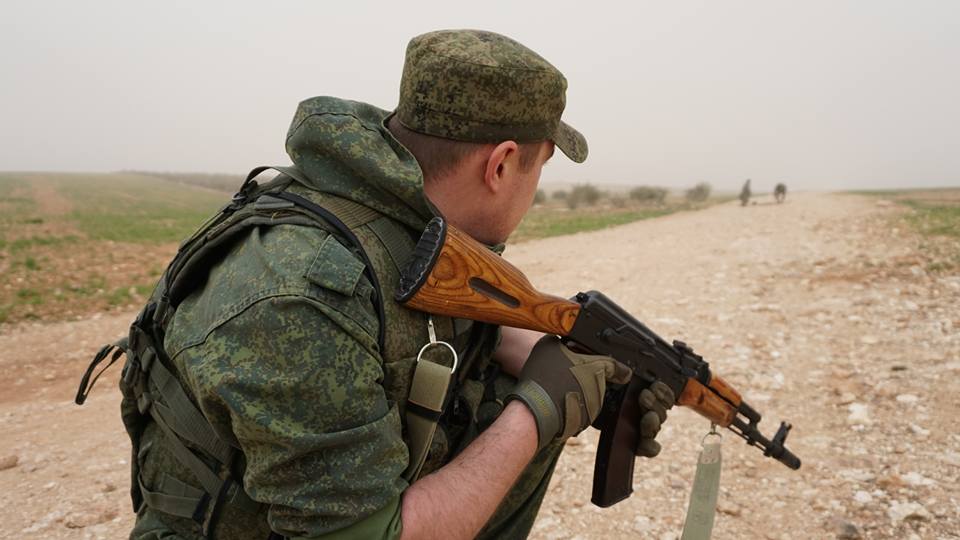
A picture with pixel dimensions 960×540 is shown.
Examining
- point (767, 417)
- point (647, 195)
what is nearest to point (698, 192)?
point (647, 195)

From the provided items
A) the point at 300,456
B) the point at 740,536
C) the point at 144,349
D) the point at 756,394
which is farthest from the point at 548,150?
the point at 756,394

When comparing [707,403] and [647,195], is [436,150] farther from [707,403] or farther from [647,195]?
[647,195]

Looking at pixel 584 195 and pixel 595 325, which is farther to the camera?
pixel 584 195

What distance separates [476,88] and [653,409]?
4.61 ft

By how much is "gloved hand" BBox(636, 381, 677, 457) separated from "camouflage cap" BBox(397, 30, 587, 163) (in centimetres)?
111

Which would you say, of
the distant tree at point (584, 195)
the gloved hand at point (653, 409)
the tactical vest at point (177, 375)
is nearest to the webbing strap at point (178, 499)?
the tactical vest at point (177, 375)

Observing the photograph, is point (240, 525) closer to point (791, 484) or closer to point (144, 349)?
point (144, 349)

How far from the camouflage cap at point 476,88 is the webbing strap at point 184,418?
99cm

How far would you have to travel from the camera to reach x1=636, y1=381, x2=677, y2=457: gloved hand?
2.37 m

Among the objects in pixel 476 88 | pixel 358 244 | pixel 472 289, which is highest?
pixel 476 88

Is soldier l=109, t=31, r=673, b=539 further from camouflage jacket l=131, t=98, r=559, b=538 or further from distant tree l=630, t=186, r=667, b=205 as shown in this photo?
distant tree l=630, t=186, r=667, b=205

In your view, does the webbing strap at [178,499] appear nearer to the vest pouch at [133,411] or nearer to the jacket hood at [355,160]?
the vest pouch at [133,411]

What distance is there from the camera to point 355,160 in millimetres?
1677

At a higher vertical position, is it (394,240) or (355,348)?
(394,240)
